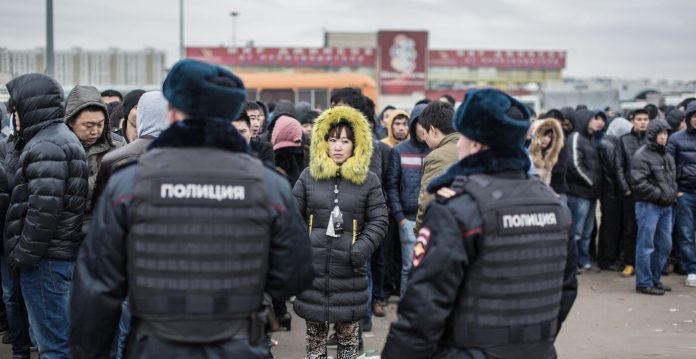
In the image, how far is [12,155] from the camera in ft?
16.9

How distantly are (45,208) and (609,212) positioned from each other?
8151 millimetres

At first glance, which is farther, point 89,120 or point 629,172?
point 629,172

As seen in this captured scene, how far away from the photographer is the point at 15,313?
18.6 ft

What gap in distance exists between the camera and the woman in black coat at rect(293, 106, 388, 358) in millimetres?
5434

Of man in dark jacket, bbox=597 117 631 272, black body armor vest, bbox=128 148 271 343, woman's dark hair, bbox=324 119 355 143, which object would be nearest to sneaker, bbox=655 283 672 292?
man in dark jacket, bbox=597 117 631 272

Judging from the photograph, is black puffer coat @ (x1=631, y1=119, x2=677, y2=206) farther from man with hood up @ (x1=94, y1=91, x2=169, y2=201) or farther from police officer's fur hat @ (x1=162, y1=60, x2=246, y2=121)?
police officer's fur hat @ (x1=162, y1=60, x2=246, y2=121)

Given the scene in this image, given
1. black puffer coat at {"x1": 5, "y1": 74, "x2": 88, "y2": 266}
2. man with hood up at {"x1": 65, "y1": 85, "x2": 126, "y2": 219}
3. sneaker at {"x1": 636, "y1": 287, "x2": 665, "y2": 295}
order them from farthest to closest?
sneaker at {"x1": 636, "y1": 287, "x2": 665, "y2": 295} → man with hood up at {"x1": 65, "y1": 85, "x2": 126, "y2": 219} → black puffer coat at {"x1": 5, "y1": 74, "x2": 88, "y2": 266}

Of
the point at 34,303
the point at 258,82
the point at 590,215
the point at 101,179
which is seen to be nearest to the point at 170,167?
the point at 101,179

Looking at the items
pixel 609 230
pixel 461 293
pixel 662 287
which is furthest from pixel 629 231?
pixel 461 293

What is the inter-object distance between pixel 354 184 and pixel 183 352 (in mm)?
3008

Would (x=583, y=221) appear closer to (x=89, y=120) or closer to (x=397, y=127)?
(x=397, y=127)

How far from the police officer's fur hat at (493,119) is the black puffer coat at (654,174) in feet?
20.3

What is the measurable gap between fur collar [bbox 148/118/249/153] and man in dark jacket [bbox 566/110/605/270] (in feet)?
25.7

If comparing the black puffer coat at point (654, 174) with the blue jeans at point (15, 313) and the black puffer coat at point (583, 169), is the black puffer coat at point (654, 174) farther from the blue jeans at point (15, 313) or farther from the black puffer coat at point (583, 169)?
the blue jeans at point (15, 313)
